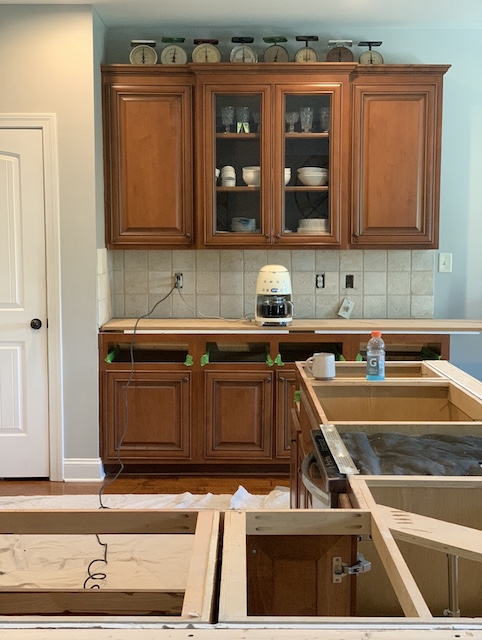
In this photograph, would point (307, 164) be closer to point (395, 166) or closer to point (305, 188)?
point (305, 188)

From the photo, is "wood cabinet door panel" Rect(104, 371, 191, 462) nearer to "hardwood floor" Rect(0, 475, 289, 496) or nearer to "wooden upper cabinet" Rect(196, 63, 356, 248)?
"hardwood floor" Rect(0, 475, 289, 496)

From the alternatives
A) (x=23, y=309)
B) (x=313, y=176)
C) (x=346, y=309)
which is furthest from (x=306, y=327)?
(x=23, y=309)

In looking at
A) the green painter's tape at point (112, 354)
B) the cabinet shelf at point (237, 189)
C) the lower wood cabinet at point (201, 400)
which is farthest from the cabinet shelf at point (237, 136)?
the green painter's tape at point (112, 354)

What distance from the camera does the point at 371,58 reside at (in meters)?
4.62

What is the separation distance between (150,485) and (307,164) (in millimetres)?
2032

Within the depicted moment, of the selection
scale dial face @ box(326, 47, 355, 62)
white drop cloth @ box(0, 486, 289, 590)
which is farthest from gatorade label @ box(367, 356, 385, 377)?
scale dial face @ box(326, 47, 355, 62)

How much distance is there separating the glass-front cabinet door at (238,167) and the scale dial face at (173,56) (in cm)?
31

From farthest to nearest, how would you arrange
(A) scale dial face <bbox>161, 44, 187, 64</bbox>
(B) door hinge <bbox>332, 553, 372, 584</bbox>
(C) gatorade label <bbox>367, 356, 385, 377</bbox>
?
(A) scale dial face <bbox>161, 44, 187, 64</bbox>
(C) gatorade label <bbox>367, 356, 385, 377</bbox>
(B) door hinge <bbox>332, 553, 372, 584</bbox>

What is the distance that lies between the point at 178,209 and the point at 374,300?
136 cm

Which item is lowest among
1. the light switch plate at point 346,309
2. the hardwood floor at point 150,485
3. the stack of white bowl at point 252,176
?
the hardwood floor at point 150,485

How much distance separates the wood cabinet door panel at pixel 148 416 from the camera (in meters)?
4.43

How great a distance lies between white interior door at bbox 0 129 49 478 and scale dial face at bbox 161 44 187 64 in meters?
0.88

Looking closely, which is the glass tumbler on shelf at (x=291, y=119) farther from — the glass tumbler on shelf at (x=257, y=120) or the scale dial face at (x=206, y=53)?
the scale dial face at (x=206, y=53)

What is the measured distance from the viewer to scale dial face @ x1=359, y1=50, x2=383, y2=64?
462 centimetres
